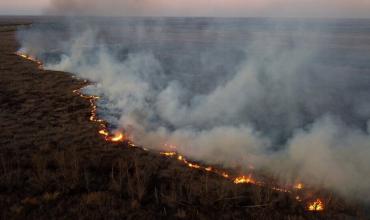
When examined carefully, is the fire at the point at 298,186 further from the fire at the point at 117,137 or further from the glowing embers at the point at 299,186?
the fire at the point at 117,137

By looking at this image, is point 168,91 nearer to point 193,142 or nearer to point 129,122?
point 129,122

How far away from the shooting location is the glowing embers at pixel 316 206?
31.2 ft

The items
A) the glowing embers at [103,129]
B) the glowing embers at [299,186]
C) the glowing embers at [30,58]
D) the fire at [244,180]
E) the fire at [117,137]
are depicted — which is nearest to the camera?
the glowing embers at [299,186]

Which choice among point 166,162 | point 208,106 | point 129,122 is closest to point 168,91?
point 208,106

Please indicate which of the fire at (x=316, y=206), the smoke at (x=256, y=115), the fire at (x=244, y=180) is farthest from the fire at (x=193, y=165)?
the fire at (x=316, y=206)

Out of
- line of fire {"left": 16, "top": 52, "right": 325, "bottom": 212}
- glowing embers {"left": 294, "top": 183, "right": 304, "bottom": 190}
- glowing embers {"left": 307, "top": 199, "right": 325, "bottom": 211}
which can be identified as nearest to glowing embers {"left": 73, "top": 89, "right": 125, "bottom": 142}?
line of fire {"left": 16, "top": 52, "right": 325, "bottom": 212}

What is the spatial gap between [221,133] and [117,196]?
627 cm

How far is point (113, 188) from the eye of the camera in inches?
383

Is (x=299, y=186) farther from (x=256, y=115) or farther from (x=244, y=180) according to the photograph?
(x=256, y=115)

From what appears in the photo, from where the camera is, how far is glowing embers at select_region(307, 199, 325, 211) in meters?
9.52

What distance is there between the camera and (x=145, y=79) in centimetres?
2805

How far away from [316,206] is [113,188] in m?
6.16

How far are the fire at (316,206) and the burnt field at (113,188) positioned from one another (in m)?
0.20

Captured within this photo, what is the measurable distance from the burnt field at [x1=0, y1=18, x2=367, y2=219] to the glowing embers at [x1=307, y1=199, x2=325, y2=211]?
191 millimetres
